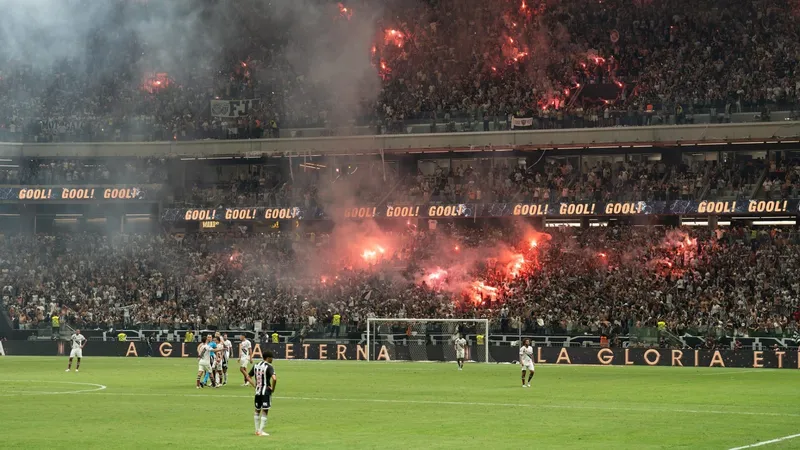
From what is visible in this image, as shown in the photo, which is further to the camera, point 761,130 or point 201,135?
point 201,135

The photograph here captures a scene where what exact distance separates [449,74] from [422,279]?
42.4 ft

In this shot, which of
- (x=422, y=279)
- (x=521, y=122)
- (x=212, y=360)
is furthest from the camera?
(x=521, y=122)

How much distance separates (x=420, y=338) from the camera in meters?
54.7

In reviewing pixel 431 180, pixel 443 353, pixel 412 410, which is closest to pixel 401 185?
pixel 431 180

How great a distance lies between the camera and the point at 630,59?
63.3 meters

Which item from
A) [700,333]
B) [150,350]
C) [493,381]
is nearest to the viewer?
[493,381]

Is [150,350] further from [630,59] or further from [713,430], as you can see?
[713,430]

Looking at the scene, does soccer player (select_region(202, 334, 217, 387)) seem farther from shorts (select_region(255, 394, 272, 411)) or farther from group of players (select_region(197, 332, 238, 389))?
shorts (select_region(255, 394, 272, 411))

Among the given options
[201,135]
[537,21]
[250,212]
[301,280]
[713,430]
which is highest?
[537,21]

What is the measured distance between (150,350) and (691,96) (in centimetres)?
3148

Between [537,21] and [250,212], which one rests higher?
[537,21]

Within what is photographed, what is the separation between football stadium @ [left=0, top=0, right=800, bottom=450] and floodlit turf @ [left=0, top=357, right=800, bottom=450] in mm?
5975

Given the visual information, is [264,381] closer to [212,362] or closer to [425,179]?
[212,362]

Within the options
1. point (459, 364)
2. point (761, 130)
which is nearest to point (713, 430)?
point (459, 364)
